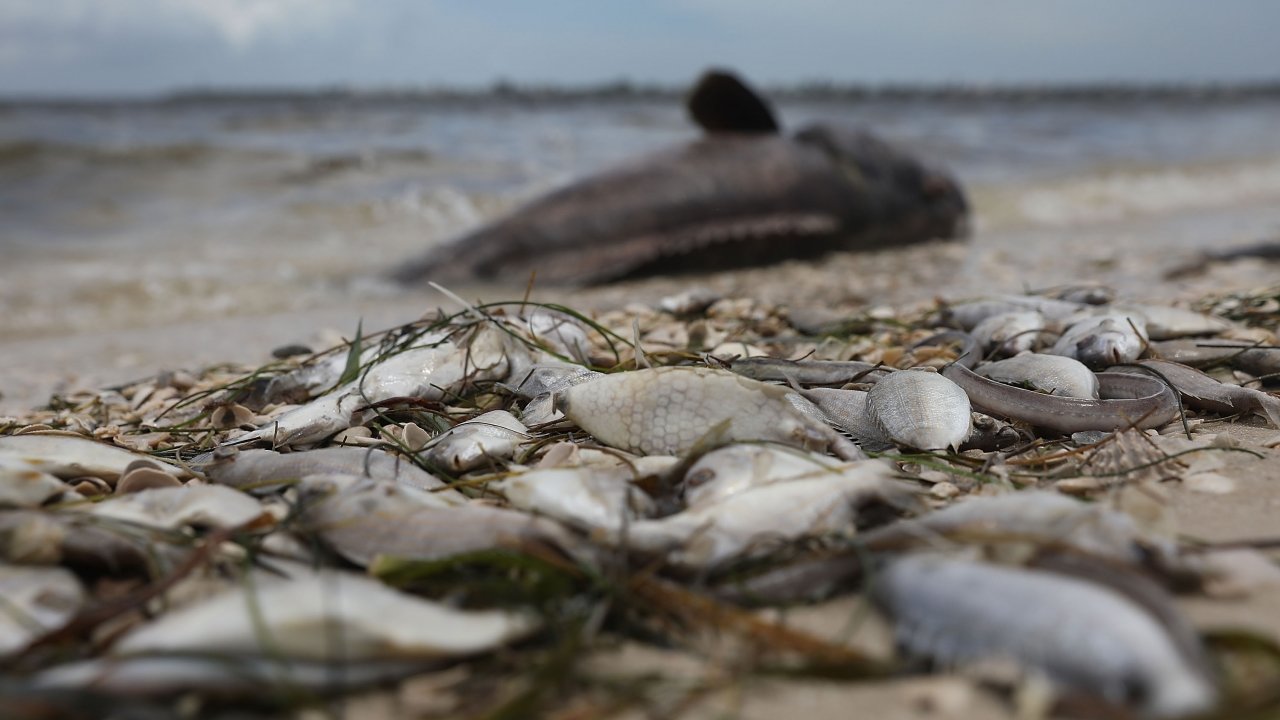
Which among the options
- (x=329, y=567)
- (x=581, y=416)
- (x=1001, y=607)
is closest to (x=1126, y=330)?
(x=581, y=416)

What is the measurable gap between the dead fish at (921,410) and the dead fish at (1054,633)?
2.73 feet

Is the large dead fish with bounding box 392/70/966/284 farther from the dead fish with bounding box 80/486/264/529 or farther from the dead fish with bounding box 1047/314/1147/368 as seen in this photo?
the dead fish with bounding box 80/486/264/529

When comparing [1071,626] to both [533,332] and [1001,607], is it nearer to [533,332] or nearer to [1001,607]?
[1001,607]

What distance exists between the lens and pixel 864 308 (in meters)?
4.48

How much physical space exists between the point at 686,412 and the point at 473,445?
1.63 feet

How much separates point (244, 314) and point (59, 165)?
8297 mm

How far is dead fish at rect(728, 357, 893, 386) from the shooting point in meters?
2.63

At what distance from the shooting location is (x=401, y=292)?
248 inches

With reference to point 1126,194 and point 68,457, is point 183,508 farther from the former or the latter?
point 1126,194

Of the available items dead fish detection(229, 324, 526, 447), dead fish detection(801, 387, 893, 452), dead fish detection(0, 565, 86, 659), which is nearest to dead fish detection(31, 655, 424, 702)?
dead fish detection(0, 565, 86, 659)

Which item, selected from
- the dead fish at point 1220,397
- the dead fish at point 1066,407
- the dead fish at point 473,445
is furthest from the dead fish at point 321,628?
the dead fish at point 1220,397

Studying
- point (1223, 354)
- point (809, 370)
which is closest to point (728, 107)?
point (1223, 354)

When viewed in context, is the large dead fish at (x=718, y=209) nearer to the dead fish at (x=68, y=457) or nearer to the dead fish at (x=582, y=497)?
the dead fish at (x=68, y=457)

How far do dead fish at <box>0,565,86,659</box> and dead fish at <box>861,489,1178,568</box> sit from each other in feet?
4.26
